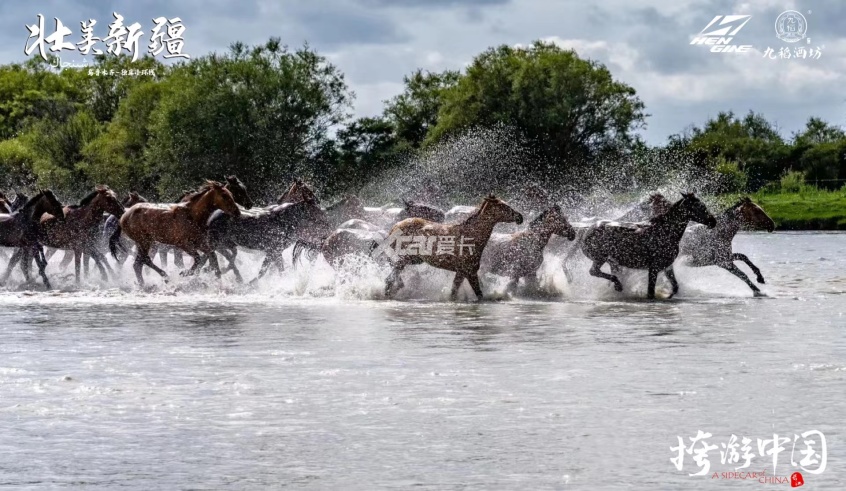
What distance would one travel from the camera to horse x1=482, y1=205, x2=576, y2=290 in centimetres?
1903

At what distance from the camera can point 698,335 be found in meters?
14.7

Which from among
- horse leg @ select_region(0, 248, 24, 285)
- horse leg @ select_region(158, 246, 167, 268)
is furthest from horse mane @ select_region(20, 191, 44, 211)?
horse leg @ select_region(158, 246, 167, 268)

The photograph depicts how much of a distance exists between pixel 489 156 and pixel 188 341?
51.7m

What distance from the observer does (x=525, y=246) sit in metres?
19.0

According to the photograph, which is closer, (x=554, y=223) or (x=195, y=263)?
(x=554, y=223)

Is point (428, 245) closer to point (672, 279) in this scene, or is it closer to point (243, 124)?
point (672, 279)

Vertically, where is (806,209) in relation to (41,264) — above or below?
above

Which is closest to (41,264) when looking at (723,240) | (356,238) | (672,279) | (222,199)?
(222,199)

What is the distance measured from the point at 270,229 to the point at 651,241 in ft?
18.2

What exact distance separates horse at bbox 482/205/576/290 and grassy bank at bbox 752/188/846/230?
130 feet

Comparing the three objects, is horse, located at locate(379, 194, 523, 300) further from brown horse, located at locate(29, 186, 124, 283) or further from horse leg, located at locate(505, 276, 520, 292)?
brown horse, located at locate(29, 186, 124, 283)

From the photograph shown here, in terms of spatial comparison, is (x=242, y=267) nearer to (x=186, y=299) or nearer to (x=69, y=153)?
(x=186, y=299)

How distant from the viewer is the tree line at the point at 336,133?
6366 centimetres

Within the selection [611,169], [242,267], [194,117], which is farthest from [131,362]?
[611,169]
